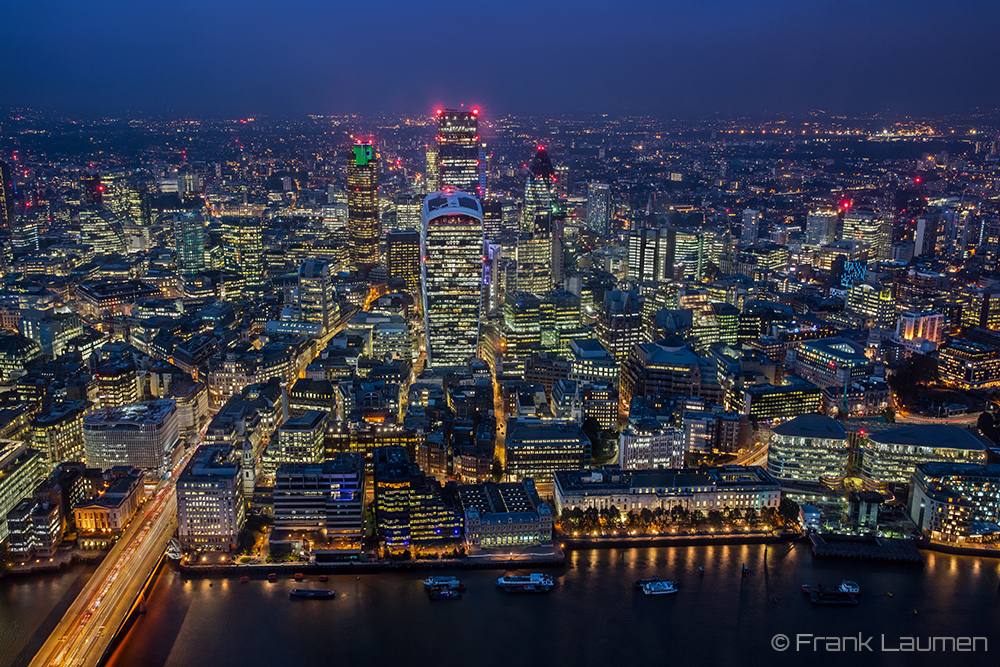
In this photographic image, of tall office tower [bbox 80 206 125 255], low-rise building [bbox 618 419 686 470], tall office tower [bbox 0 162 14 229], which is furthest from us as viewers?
tall office tower [bbox 0 162 14 229]

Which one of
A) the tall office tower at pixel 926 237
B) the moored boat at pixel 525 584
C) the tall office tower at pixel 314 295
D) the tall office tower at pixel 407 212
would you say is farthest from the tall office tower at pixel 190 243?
the tall office tower at pixel 926 237

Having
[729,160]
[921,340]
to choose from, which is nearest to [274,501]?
[921,340]

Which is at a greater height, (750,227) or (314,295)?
(750,227)

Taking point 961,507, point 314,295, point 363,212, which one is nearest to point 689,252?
point 363,212

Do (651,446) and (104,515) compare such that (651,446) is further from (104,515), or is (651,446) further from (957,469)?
(104,515)

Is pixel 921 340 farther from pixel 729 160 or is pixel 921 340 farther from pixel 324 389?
pixel 729 160

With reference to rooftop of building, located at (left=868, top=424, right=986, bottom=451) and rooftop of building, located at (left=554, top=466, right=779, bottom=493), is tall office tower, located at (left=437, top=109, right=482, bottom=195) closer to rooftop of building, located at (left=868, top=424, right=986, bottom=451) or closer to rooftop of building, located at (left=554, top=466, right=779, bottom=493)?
rooftop of building, located at (left=554, top=466, right=779, bottom=493)

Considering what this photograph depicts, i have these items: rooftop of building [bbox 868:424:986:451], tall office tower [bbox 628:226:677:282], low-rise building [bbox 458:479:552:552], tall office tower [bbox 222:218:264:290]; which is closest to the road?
low-rise building [bbox 458:479:552:552]
